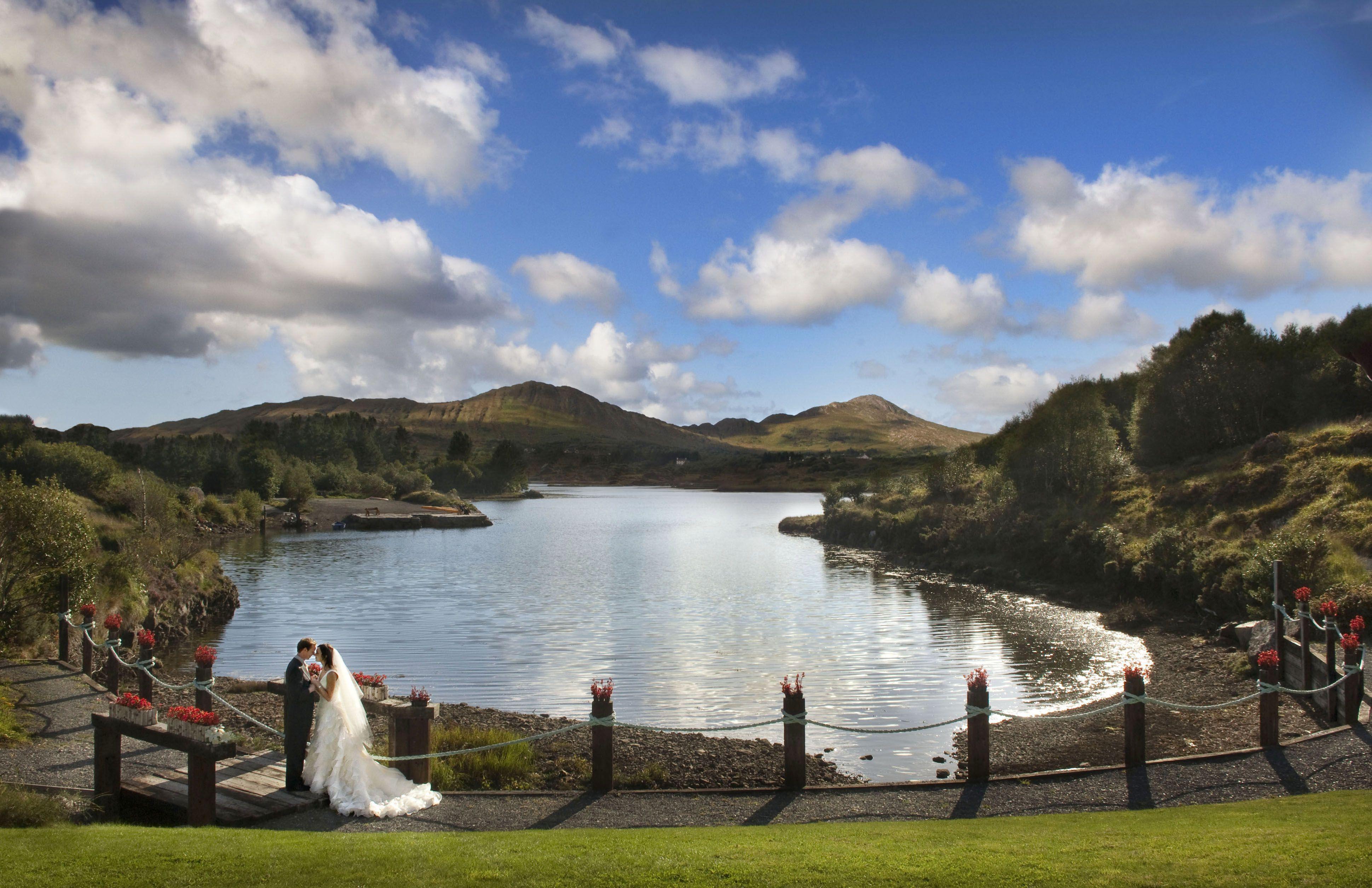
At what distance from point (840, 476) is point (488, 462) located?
69.9 m

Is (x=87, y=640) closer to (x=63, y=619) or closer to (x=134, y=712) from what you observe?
(x=63, y=619)

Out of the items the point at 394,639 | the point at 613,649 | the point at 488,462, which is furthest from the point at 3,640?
the point at 488,462

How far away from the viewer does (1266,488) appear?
108ft

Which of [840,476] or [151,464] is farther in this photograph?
[840,476]

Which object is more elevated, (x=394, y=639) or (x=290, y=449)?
(x=290, y=449)

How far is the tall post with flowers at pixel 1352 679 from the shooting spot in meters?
13.0

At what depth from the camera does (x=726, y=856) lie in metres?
7.86

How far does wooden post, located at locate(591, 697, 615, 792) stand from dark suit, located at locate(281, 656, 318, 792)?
3531 millimetres

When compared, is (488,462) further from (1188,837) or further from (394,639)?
(1188,837)

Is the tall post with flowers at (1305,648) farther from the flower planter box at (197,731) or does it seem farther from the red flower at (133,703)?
the red flower at (133,703)

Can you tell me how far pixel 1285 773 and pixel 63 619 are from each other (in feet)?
72.9

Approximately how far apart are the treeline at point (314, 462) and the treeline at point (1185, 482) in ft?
233

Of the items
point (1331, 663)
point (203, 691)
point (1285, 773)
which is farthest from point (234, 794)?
point (1331, 663)

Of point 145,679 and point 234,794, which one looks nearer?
point 234,794
